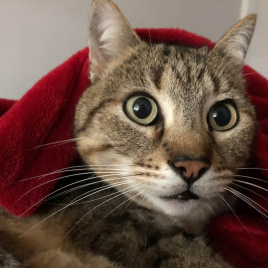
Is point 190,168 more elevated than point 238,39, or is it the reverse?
point 238,39

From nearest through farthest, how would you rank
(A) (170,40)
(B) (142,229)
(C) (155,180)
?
(C) (155,180)
(B) (142,229)
(A) (170,40)

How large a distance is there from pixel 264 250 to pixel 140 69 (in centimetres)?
64

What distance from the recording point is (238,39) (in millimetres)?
926

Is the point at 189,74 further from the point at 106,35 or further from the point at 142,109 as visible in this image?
the point at 106,35

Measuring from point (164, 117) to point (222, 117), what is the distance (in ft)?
0.63

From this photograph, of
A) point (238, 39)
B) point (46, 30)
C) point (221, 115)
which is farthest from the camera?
point (46, 30)

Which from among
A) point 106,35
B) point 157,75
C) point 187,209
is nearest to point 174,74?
point 157,75

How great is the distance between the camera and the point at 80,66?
902 mm

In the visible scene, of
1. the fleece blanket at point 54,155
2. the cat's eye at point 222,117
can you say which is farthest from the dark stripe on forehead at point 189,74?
the fleece blanket at point 54,155

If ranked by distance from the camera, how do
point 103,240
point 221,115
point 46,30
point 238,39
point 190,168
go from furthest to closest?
point 46,30 → point 238,39 → point 221,115 → point 103,240 → point 190,168

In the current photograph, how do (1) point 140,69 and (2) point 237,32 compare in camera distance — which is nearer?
(1) point 140,69

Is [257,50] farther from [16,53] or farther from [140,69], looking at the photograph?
[16,53]

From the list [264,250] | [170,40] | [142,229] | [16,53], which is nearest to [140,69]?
[170,40]

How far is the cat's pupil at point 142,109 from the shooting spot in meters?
0.75
